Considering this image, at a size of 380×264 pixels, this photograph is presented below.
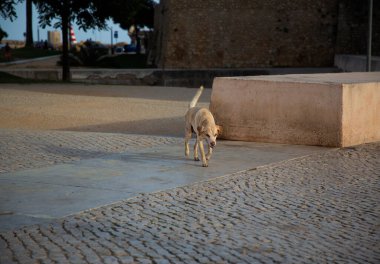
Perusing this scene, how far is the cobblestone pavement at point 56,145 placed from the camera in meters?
10.0

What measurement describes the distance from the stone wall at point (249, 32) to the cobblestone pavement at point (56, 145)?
31637 millimetres

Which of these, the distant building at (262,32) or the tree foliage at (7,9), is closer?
the tree foliage at (7,9)

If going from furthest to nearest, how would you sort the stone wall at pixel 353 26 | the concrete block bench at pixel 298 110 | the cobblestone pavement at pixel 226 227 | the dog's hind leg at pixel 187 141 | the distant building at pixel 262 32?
the distant building at pixel 262 32, the stone wall at pixel 353 26, the concrete block bench at pixel 298 110, the dog's hind leg at pixel 187 141, the cobblestone pavement at pixel 226 227

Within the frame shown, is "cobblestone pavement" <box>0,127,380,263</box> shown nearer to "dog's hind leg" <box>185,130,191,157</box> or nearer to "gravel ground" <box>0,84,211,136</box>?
"dog's hind leg" <box>185,130,191,157</box>

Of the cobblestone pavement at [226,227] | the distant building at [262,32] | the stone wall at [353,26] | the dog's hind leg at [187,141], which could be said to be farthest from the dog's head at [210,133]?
the stone wall at [353,26]

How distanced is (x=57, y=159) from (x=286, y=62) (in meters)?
35.8

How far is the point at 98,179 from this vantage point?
8.62 metres

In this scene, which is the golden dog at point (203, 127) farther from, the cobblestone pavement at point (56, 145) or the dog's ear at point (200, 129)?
the cobblestone pavement at point (56, 145)

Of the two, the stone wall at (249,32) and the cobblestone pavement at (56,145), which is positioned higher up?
the stone wall at (249,32)

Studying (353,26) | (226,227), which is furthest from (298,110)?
(353,26)

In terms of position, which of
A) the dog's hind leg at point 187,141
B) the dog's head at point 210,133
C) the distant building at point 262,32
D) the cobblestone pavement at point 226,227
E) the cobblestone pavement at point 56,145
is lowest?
the cobblestone pavement at point 226,227

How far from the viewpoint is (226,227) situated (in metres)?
6.61

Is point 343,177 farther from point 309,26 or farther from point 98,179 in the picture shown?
point 309,26

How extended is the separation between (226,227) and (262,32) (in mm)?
39092
